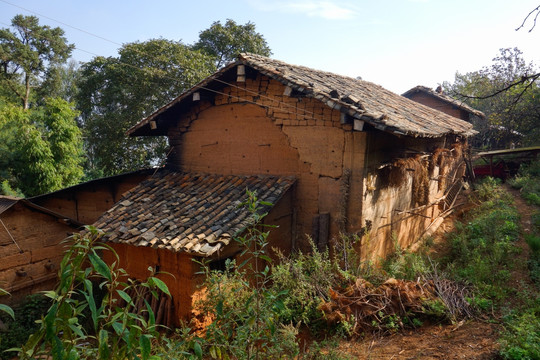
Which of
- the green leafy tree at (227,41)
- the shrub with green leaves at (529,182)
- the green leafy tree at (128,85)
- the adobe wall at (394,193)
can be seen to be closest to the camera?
the adobe wall at (394,193)

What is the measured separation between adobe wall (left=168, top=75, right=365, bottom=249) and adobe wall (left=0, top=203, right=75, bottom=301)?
172 inches

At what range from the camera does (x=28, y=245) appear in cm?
897

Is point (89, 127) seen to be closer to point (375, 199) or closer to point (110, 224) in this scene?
point (110, 224)

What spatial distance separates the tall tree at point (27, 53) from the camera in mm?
24500

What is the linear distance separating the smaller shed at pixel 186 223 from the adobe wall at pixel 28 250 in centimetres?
214

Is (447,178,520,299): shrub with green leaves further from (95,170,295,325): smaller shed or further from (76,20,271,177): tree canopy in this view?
(76,20,271,177): tree canopy

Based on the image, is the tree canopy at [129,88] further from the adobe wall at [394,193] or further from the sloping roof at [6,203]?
the adobe wall at [394,193]

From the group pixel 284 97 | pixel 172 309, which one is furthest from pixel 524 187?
pixel 172 309

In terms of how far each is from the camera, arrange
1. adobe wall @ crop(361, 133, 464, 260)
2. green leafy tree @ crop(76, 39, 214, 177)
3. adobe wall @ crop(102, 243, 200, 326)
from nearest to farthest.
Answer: adobe wall @ crop(102, 243, 200, 326)
adobe wall @ crop(361, 133, 464, 260)
green leafy tree @ crop(76, 39, 214, 177)

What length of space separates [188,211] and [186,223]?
60 centimetres

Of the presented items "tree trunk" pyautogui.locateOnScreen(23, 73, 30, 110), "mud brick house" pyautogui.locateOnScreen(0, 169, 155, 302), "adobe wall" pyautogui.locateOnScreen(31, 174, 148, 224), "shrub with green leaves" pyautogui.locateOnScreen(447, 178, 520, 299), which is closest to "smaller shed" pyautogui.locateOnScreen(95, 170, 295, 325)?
"mud brick house" pyautogui.locateOnScreen(0, 169, 155, 302)

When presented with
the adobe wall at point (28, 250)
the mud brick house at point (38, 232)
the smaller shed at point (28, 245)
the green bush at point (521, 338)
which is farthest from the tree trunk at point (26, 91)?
the green bush at point (521, 338)

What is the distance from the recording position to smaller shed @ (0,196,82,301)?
852 cm

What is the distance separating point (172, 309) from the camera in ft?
22.6
